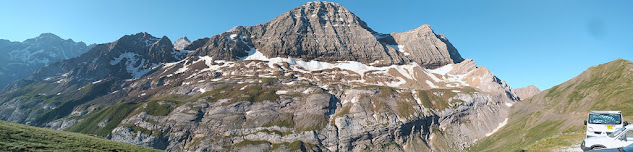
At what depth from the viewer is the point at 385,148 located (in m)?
172

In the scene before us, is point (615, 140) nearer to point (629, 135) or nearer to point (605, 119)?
point (629, 135)

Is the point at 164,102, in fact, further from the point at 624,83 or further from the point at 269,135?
the point at 624,83

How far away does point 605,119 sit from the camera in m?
26.7

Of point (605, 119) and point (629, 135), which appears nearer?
point (629, 135)

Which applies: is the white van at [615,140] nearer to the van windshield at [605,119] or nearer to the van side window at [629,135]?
the van side window at [629,135]

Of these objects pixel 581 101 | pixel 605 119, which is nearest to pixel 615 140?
pixel 605 119

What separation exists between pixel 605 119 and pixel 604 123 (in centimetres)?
59

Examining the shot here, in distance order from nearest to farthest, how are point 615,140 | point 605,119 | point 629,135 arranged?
point 629,135
point 615,140
point 605,119

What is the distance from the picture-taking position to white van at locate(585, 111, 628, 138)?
84.6ft

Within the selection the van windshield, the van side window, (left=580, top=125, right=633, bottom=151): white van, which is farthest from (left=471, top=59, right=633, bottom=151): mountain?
the van side window

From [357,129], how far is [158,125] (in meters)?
132

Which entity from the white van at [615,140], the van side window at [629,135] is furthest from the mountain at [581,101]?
the van side window at [629,135]

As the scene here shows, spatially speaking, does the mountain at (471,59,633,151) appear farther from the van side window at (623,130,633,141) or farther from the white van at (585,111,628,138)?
the van side window at (623,130,633,141)

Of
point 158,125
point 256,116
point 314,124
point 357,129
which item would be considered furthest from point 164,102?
point 357,129
